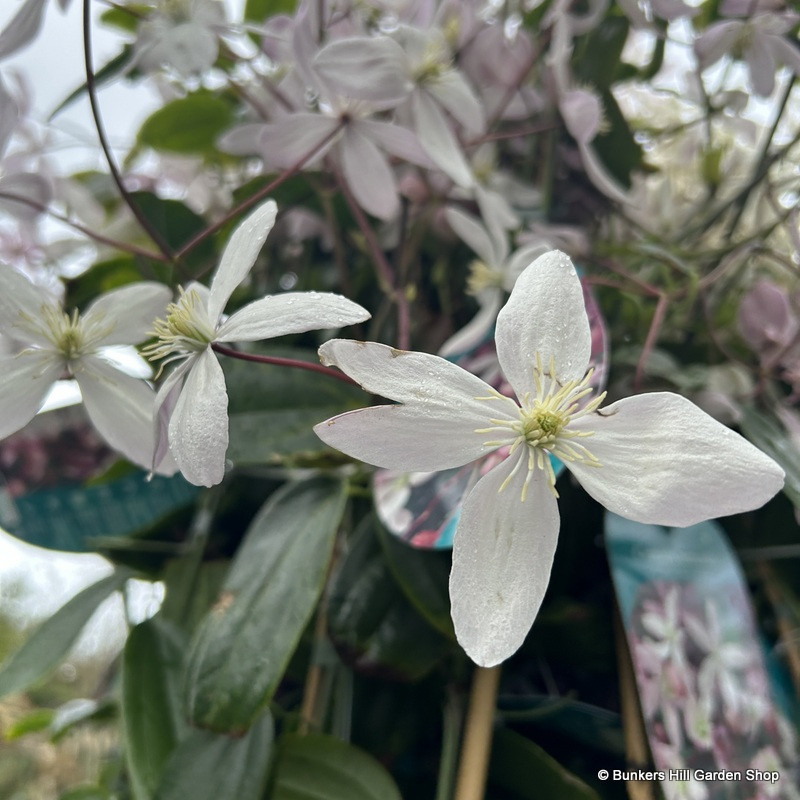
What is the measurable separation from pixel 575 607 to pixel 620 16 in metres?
0.41

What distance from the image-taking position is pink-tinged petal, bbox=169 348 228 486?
204 mm

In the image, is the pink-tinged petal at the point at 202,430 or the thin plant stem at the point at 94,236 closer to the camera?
the pink-tinged petal at the point at 202,430

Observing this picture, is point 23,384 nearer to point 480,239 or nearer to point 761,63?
point 480,239

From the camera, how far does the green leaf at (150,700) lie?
1.05 ft

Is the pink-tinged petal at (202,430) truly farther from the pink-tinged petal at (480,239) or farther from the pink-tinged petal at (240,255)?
the pink-tinged petal at (480,239)

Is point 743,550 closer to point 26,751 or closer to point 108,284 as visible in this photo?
point 108,284

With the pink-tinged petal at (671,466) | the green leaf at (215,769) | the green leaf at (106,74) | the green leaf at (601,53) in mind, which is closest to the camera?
the pink-tinged petal at (671,466)

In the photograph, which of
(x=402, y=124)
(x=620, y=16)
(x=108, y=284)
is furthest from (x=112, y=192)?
(x=620, y=16)

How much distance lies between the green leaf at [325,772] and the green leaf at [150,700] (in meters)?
0.05

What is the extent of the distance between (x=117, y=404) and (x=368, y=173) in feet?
0.61

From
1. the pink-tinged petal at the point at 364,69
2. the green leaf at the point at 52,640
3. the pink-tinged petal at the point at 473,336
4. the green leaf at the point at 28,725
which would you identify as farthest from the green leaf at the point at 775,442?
the green leaf at the point at 28,725

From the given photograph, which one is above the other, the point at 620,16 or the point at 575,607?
the point at 620,16

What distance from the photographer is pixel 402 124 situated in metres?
0.40

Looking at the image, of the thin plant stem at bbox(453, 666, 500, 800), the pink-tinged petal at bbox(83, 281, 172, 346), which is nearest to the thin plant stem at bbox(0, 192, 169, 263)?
the pink-tinged petal at bbox(83, 281, 172, 346)
